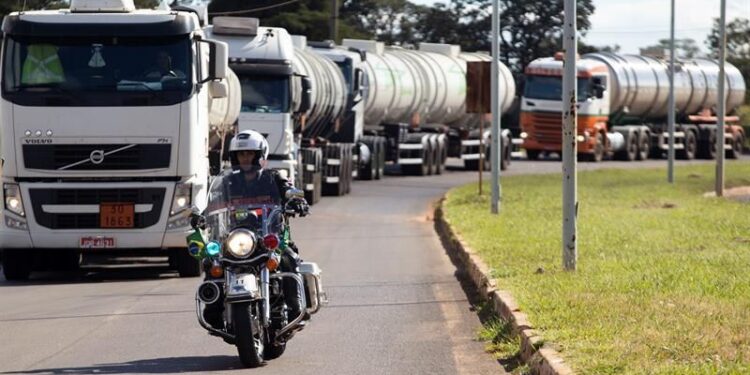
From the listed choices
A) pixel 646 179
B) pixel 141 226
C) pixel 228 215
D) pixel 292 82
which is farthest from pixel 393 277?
pixel 646 179

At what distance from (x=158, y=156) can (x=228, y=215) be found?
6.81 meters

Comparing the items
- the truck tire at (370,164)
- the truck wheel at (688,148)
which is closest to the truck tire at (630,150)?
the truck wheel at (688,148)

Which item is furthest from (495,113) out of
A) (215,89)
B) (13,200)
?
(13,200)

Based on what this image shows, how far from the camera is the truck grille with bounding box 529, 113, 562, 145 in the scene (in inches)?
2095

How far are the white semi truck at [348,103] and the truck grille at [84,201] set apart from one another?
10.9 metres

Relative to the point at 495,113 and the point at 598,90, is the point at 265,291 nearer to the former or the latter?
the point at 495,113

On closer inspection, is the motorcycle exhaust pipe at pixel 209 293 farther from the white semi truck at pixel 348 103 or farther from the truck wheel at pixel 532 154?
the truck wheel at pixel 532 154

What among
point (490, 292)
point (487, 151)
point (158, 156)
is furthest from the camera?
point (487, 151)

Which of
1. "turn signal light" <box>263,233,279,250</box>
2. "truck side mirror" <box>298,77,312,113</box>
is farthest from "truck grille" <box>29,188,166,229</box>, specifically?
"truck side mirror" <box>298,77,312,113</box>

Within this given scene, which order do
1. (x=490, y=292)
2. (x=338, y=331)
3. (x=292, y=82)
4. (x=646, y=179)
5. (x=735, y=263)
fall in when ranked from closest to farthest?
1. (x=338, y=331)
2. (x=490, y=292)
3. (x=735, y=263)
4. (x=292, y=82)
5. (x=646, y=179)

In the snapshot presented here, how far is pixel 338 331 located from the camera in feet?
41.5

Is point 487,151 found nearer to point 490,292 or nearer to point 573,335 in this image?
point 490,292

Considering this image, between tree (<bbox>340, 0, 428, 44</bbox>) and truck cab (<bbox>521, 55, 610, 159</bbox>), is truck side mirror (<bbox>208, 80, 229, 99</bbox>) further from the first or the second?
tree (<bbox>340, 0, 428, 44</bbox>)

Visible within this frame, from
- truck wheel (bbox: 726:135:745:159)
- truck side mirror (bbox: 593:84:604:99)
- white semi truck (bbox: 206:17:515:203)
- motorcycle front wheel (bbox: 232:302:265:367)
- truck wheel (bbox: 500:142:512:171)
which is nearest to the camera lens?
motorcycle front wheel (bbox: 232:302:265:367)
